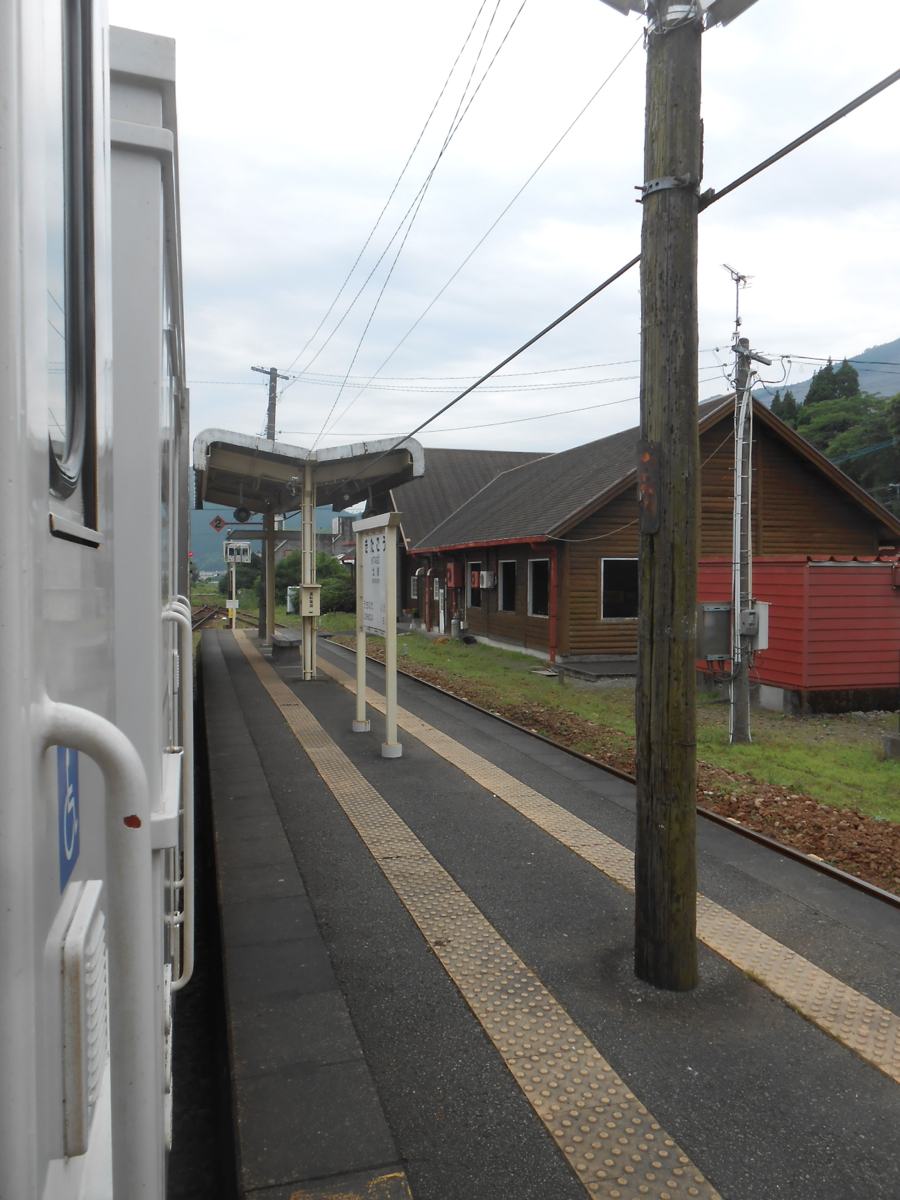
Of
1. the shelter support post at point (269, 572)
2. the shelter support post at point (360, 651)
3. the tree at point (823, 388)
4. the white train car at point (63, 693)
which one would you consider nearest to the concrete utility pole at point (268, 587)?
the shelter support post at point (269, 572)

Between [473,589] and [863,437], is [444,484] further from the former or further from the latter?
[863,437]

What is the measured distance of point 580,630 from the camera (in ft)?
59.6

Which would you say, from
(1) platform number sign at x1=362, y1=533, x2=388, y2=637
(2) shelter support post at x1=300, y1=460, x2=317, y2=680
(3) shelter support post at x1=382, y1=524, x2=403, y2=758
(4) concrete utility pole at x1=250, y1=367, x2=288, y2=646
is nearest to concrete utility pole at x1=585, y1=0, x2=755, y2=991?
(3) shelter support post at x1=382, y1=524, x2=403, y2=758

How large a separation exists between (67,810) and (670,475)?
327 centimetres

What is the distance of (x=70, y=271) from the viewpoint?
1.17 metres

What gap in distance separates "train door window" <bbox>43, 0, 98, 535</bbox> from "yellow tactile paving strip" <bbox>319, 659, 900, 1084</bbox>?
3.58m

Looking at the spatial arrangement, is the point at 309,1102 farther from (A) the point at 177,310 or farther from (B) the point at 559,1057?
(A) the point at 177,310

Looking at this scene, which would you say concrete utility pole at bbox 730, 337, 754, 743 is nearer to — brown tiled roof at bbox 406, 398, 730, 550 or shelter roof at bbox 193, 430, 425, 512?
shelter roof at bbox 193, 430, 425, 512

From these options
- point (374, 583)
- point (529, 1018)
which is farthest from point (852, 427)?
point (529, 1018)

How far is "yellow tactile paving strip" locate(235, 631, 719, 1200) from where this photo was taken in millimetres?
2887

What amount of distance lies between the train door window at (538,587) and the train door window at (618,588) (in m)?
1.50

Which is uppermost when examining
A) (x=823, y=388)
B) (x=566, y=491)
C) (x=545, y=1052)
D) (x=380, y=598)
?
(x=823, y=388)

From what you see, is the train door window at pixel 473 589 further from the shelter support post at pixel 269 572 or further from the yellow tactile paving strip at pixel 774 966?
the yellow tactile paving strip at pixel 774 966

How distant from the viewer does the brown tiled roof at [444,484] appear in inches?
1168
